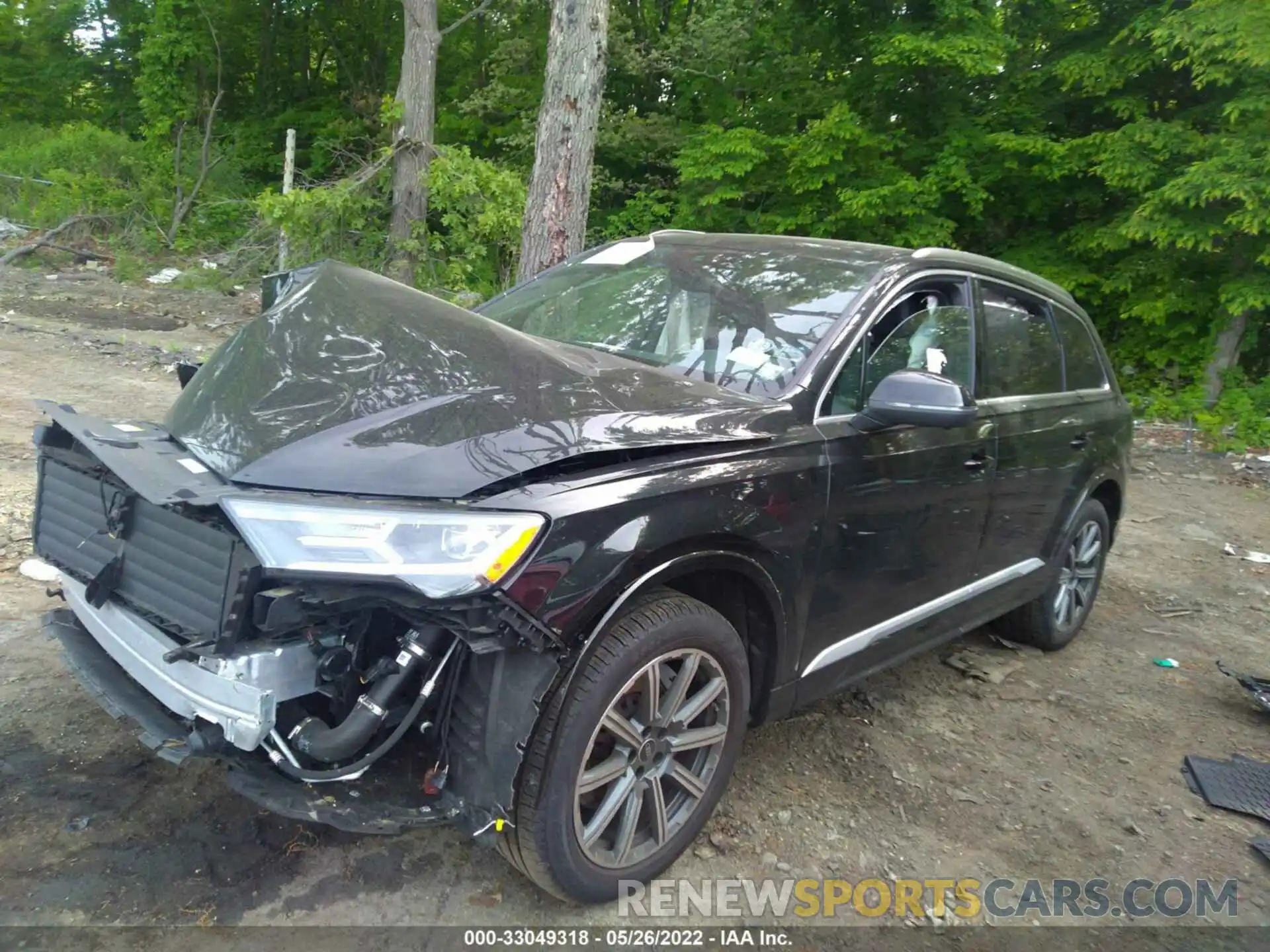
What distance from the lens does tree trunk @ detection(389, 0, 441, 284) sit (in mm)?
10617

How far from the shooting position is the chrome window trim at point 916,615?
10.2ft

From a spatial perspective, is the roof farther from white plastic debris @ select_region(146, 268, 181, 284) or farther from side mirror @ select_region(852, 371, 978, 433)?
white plastic debris @ select_region(146, 268, 181, 284)

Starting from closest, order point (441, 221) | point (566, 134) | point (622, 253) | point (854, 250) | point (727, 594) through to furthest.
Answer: point (727, 594) < point (854, 250) < point (622, 253) < point (566, 134) < point (441, 221)

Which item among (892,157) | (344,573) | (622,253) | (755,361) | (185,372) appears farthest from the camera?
(892,157)

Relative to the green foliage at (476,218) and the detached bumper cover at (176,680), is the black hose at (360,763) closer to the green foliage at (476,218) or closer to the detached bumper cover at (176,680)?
the detached bumper cover at (176,680)

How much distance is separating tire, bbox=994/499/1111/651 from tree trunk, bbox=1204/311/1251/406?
7.56 m

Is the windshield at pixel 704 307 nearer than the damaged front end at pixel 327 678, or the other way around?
the damaged front end at pixel 327 678

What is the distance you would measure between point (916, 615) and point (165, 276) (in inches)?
614

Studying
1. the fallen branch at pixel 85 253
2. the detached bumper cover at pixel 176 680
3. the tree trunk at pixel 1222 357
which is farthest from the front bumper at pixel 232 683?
the fallen branch at pixel 85 253

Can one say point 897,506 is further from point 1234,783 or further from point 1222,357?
point 1222,357

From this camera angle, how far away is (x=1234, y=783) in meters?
3.62

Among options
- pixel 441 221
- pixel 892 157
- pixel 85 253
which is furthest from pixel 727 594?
pixel 85 253

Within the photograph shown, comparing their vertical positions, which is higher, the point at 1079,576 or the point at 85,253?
the point at 85,253

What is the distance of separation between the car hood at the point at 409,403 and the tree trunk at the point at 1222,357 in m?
10.5
